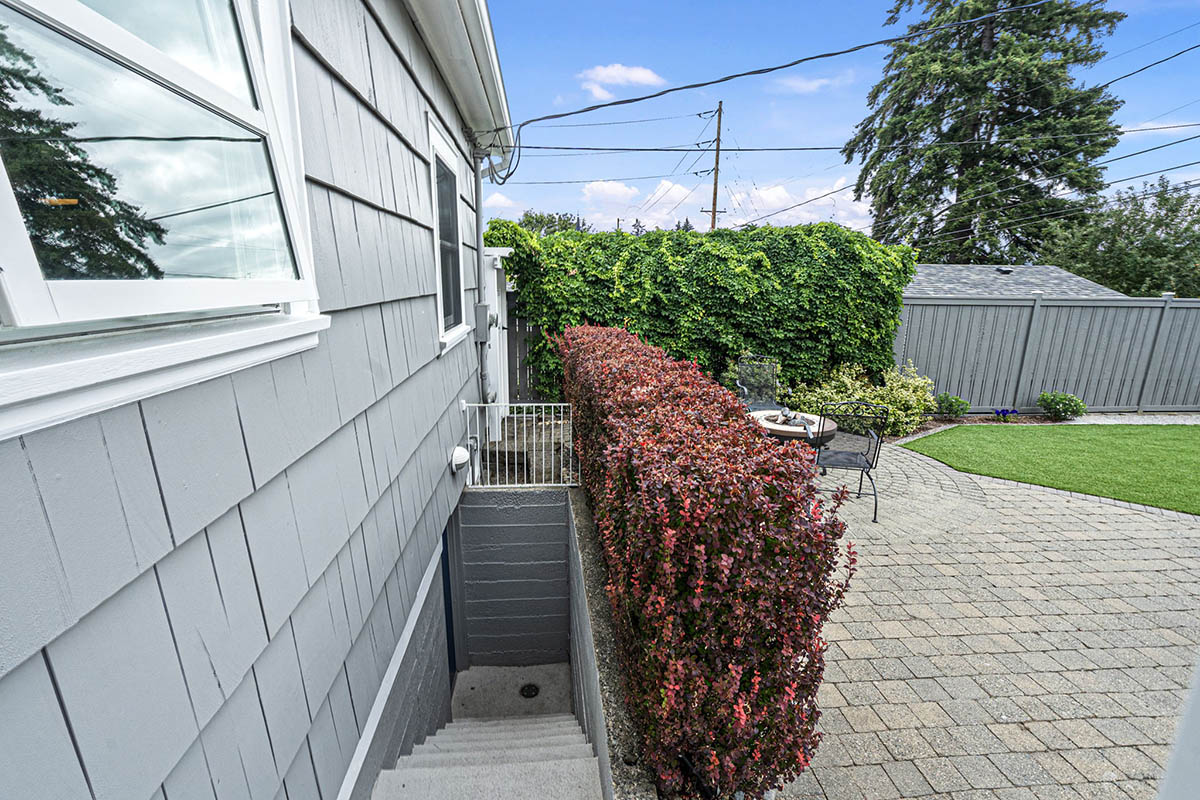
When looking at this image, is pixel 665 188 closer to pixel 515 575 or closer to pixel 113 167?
pixel 515 575

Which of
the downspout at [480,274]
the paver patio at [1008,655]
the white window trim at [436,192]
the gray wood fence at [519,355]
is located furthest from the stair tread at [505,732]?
the gray wood fence at [519,355]

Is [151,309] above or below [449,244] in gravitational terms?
below

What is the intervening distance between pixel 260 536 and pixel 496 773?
5.78ft

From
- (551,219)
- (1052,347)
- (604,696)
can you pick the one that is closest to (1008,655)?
(604,696)

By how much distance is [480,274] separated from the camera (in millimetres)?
5246

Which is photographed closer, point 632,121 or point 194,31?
point 194,31

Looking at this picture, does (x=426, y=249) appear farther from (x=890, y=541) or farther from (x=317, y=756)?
(x=890, y=541)

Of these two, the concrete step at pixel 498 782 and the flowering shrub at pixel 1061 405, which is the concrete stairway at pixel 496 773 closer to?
the concrete step at pixel 498 782

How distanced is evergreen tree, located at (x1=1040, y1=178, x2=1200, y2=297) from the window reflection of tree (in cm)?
2040

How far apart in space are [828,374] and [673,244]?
10.8ft

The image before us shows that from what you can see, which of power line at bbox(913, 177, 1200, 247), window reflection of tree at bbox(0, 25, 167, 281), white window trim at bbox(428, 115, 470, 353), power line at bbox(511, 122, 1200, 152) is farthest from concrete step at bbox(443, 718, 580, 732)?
power line at bbox(913, 177, 1200, 247)

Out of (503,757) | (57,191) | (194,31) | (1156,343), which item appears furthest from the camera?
(1156,343)

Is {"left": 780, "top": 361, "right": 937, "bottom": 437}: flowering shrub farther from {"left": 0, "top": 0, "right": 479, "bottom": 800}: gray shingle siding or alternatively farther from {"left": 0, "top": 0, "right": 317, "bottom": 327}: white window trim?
{"left": 0, "top": 0, "right": 317, "bottom": 327}: white window trim

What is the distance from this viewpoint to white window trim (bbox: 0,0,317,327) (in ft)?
1.98
